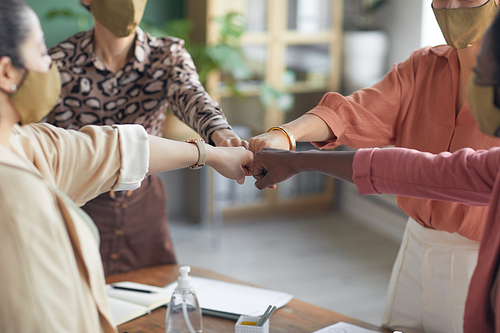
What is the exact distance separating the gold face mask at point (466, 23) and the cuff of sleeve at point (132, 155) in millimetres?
836

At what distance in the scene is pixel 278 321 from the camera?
135 centimetres

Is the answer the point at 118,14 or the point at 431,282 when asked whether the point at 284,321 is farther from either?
the point at 118,14

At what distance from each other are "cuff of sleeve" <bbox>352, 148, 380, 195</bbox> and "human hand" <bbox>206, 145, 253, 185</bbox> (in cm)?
40

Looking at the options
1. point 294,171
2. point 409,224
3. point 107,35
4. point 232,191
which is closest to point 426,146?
point 409,224

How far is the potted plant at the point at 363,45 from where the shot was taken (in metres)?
3.89

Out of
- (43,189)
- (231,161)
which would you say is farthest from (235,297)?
(43,189)

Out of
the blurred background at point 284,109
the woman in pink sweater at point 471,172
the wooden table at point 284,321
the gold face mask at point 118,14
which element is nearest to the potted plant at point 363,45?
the blurred background at point 284,109

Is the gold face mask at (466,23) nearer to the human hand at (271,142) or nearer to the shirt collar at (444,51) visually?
the shirt collar at (444,51)

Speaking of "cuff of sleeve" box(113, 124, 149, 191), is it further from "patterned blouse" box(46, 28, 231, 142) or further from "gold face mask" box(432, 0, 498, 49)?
"gold face mask" box(432, 0, 498, 49)

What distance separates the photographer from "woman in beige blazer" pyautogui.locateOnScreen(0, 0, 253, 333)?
0.78 metres

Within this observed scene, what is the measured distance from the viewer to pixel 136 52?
1.63 m

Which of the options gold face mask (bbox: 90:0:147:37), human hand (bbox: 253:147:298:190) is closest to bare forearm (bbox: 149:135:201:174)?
human hand (bbox: 253:147:298:190)

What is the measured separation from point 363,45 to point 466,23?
2.66m

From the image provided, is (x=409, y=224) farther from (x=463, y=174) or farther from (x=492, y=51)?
(x=492, y=51)
